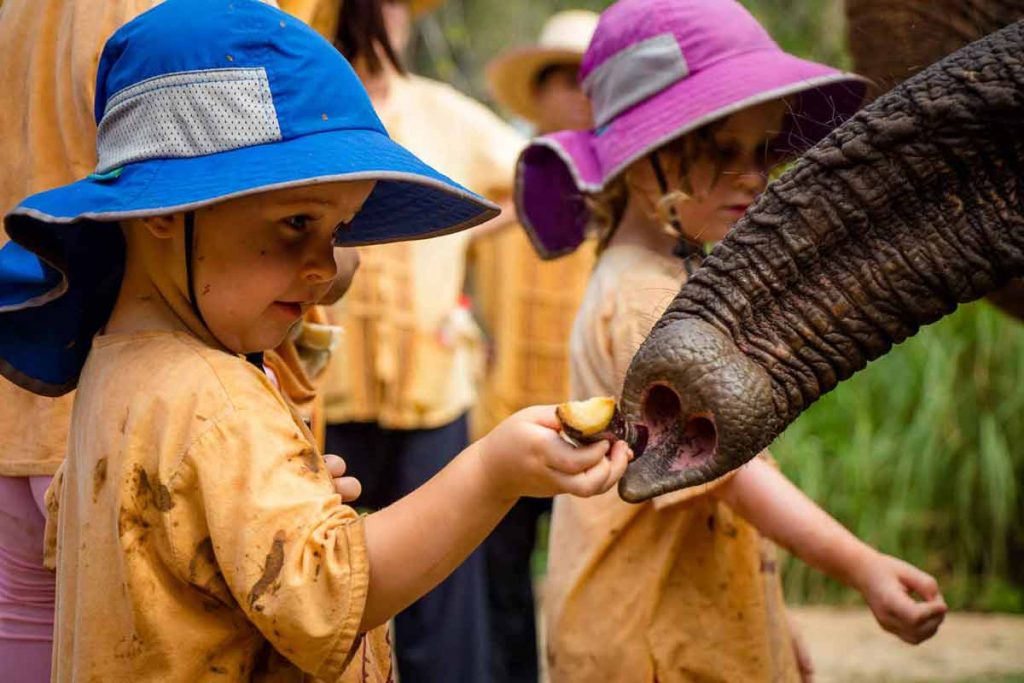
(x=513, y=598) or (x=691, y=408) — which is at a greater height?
(x=691, y=408)

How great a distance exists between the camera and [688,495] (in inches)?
92.8

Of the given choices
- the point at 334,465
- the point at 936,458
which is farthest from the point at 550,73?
the point at 334,465

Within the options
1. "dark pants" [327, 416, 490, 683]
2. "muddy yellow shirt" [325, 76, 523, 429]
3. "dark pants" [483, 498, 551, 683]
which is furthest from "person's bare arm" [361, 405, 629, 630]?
"dark pants" [483, 498, 551, 683]

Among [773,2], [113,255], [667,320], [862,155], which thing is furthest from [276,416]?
[773,2]

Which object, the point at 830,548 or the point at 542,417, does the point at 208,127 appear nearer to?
the point at 542,417

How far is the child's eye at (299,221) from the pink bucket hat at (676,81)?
86 cm

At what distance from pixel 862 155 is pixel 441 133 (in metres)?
2.47

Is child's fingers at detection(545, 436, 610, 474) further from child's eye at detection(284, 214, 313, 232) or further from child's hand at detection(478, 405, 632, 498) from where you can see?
child's eye at detection(284, 214, 313, 232)

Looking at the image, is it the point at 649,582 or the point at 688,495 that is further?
the point at 649,582

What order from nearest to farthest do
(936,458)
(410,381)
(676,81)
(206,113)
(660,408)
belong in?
(206,113) → (660,408) → (676,81) → (410,381) → (936,458)

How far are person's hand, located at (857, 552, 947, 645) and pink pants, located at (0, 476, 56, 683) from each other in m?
1.26

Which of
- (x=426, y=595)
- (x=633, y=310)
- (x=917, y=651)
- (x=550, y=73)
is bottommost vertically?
(x=917, y=651)

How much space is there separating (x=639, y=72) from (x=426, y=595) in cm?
202

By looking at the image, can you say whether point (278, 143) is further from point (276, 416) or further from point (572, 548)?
point (572, 548)
